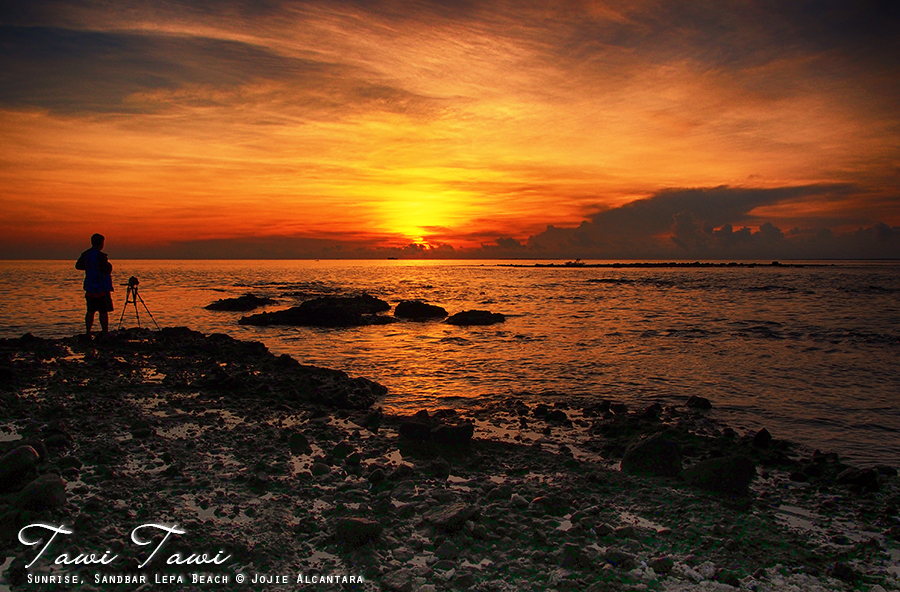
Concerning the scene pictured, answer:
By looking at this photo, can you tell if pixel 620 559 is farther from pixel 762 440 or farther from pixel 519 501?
pixel 762 440

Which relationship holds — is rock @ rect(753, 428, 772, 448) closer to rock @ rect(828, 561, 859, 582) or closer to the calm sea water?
the calm sea water

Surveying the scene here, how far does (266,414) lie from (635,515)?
666 cm

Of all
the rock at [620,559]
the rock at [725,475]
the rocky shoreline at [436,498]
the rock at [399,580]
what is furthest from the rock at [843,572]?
the rock at [399,580]

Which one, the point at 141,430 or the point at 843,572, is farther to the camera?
the point at 141,430

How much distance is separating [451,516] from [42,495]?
4160 mm

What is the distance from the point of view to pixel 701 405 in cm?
1021

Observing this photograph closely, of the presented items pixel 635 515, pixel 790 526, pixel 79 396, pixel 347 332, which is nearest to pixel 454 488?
pixel 635 515

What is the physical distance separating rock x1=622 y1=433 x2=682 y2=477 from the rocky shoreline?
18mm

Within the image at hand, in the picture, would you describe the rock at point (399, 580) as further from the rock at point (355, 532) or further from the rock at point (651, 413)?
the rock at point (651, 413)

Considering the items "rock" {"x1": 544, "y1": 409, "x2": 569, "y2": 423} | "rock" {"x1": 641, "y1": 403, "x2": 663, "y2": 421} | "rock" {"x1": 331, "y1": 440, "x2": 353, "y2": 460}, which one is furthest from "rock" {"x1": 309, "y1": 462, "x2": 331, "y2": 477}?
"rock" {"x1": 641, "y1": 403, "x2": 663, "y2": 421}

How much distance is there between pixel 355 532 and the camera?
4496mm

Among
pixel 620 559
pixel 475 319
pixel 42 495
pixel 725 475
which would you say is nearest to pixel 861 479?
pixel 725 475

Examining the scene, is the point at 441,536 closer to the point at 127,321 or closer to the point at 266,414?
the point at 266,414

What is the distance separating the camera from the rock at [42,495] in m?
4.67
